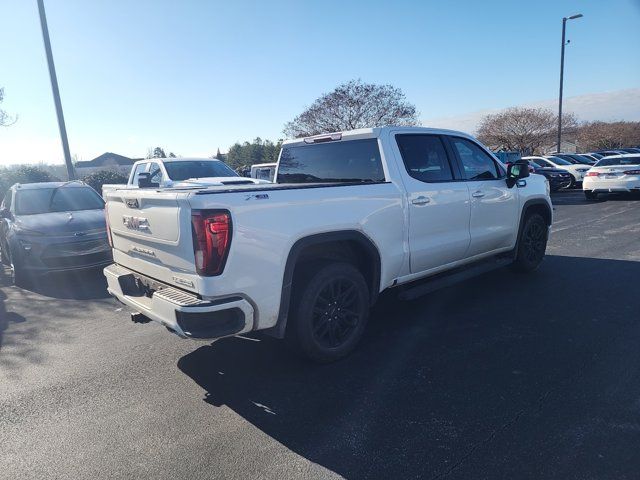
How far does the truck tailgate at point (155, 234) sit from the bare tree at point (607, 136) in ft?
175

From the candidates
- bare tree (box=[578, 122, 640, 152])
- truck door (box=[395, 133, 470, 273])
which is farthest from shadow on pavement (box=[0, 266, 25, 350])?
bare tree (box=[578, 122, 640, 152])

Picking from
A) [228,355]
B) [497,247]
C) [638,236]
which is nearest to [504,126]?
A: [638,236]

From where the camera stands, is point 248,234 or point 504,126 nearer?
point 248,234

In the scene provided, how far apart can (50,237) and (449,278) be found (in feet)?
19.8

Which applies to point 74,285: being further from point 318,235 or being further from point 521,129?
point 521,129

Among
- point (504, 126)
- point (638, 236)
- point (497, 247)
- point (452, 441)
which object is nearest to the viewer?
point (452, 441)

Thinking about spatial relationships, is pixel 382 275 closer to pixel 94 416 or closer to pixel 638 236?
pixel 94 416

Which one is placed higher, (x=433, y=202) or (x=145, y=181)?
(x=145, y=181)

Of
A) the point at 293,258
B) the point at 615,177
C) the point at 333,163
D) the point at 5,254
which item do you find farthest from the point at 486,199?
the point at 615,177

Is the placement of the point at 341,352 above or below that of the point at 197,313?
below

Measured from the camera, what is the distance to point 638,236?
870 centimetres

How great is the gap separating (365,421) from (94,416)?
6.38 ft

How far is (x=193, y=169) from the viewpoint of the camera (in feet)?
32.8

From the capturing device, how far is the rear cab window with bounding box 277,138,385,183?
4371mm
